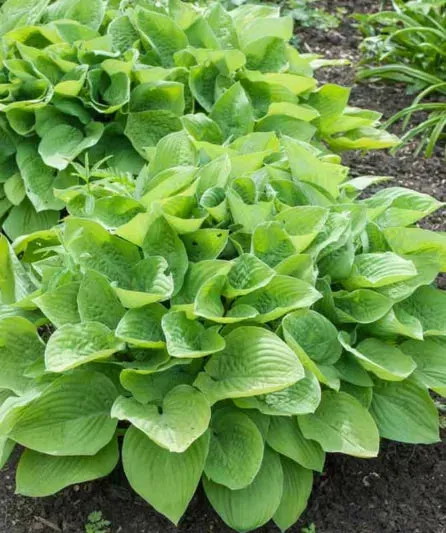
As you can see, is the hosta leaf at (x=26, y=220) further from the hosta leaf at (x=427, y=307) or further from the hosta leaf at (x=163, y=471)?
the hosta leaf at (x=427, y=307)

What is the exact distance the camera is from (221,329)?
275 centimetres

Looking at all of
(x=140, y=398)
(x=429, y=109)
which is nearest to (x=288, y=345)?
(x=140, y=398)

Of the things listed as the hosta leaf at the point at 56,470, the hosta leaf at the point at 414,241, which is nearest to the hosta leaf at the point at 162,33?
the hosta leaf at the point at 414,241

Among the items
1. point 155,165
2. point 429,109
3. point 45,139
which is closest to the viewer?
point 155,165

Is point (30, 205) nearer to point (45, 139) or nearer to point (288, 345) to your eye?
point (45, 139)

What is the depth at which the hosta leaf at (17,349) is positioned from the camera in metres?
2.73

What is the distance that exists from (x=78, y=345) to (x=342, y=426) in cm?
84

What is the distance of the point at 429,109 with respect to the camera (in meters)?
5.05

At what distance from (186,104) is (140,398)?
174cm

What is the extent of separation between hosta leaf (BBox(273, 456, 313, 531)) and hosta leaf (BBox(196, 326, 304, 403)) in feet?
1.19

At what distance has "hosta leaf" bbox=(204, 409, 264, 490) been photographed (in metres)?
2.54

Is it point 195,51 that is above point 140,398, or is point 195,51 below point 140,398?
above

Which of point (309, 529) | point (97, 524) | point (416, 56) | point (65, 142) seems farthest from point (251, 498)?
point (416, 56)

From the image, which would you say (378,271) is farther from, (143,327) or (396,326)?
(143,327)
